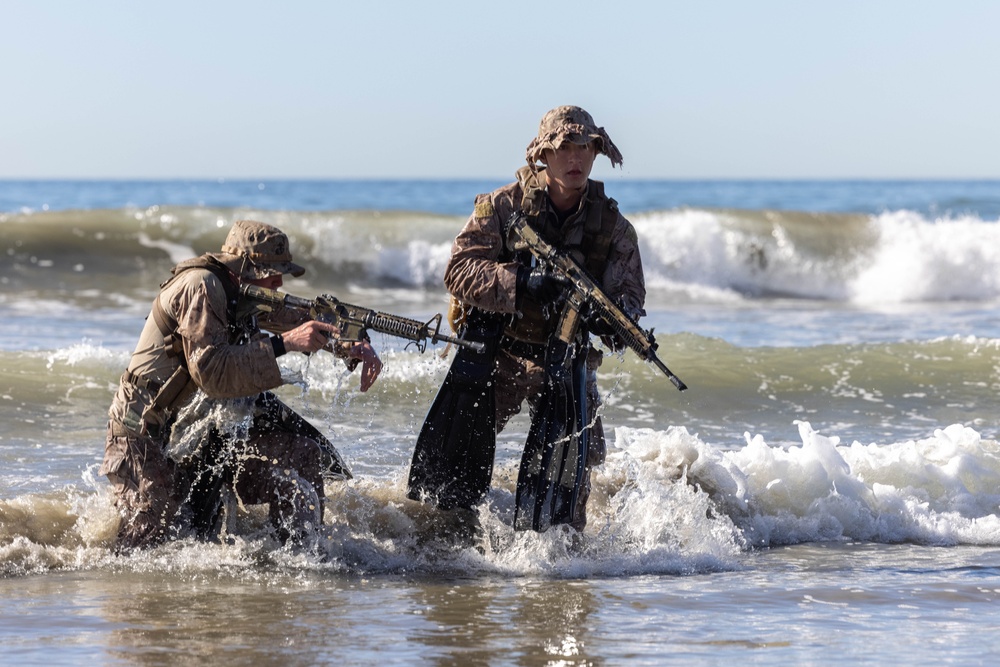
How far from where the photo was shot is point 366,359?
5676 mm

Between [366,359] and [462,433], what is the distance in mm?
690

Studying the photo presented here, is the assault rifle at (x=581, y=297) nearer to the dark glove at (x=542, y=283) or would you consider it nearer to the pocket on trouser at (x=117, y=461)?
the dark glove at (x=542, y=283)

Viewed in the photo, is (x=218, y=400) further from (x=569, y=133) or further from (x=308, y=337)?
(x=569, y=133)

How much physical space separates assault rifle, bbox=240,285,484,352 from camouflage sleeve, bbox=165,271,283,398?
17 centimetres

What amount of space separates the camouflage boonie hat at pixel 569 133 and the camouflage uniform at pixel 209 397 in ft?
3.55

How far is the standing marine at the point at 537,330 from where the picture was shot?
19.2 feet

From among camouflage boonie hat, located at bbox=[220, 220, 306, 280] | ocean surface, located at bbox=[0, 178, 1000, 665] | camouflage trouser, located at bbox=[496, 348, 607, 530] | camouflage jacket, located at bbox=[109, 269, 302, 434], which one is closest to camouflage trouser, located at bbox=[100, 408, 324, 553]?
ocean surface, located at bbox=[0, 178, 1000, 665]

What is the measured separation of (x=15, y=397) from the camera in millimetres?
10180

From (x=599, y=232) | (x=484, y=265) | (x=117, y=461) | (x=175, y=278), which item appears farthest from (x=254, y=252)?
(x=599, y=232)

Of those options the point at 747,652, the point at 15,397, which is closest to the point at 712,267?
the point at 15,397

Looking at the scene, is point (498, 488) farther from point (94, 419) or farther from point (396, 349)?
point (396, 349)

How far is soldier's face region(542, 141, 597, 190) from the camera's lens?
19.1 feet

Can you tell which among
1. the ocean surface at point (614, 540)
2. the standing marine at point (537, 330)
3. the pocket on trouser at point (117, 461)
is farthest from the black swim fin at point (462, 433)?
the pocket on trouser at point (117, 461)

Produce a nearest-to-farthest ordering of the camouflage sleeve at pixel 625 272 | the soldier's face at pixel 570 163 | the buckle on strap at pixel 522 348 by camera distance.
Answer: the soldier's face at pixel 570 163
the camouflage sleeve at pixel 625 272
the buckle on strap at pixel 522 348
